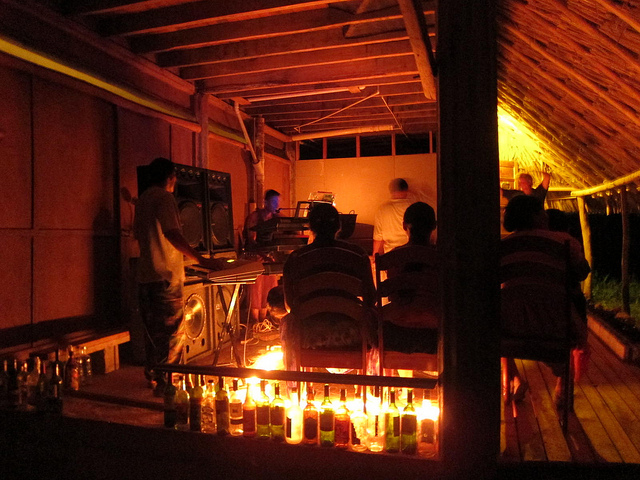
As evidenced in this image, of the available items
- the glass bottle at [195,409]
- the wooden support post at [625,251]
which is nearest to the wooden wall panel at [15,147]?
the glass bottle at [195,409]

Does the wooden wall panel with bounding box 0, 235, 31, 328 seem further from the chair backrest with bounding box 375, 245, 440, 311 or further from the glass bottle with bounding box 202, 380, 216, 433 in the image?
the chair backrest with bounding box 375, 245, 440, 311

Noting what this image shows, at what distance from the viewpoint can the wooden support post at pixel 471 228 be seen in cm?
219

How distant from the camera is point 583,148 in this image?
5.71 metres

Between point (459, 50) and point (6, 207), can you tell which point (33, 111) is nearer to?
point (6, 207)

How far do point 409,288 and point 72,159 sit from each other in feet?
10.6

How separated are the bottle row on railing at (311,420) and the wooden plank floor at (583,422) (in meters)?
0.48

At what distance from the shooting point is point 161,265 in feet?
11.8

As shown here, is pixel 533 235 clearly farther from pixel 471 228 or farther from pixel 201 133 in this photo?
pixel 201 133

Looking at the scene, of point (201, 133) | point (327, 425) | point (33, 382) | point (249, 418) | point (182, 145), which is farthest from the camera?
point (201, 133)

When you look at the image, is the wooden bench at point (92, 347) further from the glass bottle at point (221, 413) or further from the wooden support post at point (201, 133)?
the wooden support post at point (201, 133)

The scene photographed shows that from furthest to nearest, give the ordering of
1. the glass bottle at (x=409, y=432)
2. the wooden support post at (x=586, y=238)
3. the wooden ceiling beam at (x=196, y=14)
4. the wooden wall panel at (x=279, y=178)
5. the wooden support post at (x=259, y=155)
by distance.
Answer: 1. the wooden wall panel at (x=279, y=178)
2. the wooden support post at (x=259, y=155)
3. the wooden support post at (x=586, y=238)
4. the wooden ceiling beam at (x=196, y=14)
5. the glass bottle at (x=409, y=432)

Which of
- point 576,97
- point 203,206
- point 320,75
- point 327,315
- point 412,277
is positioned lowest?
point 327,315

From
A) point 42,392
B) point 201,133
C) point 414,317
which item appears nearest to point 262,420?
point 414,317

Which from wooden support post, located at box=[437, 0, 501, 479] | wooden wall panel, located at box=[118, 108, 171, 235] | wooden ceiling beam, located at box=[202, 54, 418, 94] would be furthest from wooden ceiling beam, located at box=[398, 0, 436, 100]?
wooden wall panel, located at box=[118, 108, 171, 235]
